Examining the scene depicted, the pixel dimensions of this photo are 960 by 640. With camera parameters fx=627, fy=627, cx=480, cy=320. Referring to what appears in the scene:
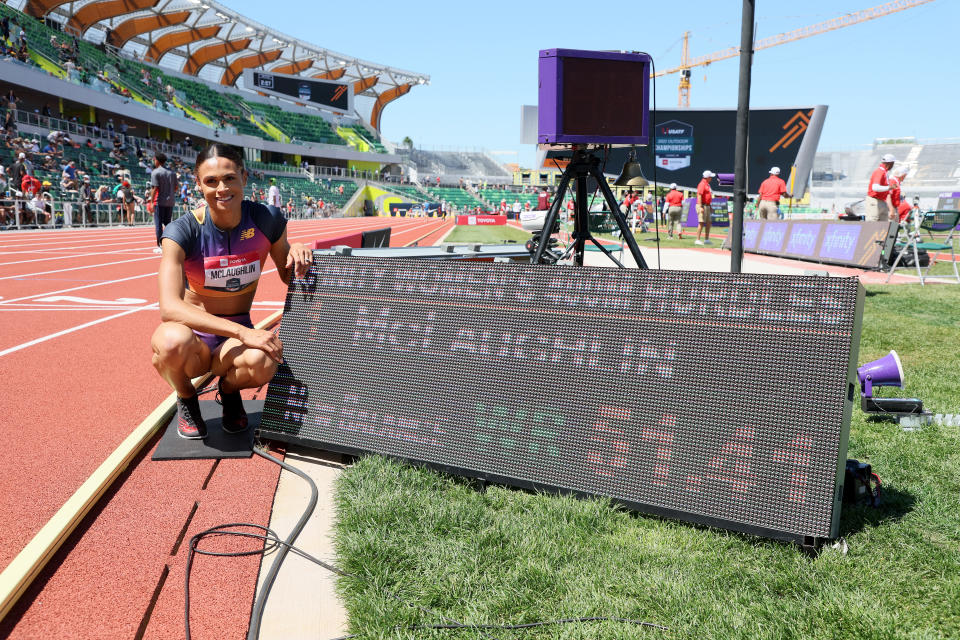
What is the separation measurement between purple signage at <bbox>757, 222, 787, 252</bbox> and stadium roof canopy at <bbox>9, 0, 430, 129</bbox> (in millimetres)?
44694

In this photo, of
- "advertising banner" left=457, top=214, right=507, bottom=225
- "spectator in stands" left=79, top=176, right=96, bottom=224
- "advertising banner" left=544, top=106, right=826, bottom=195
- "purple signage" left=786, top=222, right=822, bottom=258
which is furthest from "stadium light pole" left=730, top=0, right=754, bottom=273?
"advertising banner" left=457, top=214, right=507, bottom=225

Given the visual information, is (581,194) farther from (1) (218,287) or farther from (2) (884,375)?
(1) (218,287)

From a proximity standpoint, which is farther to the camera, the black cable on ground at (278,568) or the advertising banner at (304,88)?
the advertising banner at (304,88)

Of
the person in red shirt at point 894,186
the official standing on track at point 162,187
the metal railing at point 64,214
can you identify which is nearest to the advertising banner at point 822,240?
the person in red shirt at point 894,186

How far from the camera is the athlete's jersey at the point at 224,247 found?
3.27 meters

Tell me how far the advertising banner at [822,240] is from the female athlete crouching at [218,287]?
891 cm

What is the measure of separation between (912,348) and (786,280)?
4094 mm

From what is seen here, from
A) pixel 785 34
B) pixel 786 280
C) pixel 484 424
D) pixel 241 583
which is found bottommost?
pixel 241 583

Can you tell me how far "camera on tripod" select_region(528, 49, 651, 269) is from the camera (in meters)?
5.11

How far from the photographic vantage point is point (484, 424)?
2.82m

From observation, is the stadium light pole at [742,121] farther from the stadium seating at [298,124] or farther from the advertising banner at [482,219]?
the stadium seating at [298,124]

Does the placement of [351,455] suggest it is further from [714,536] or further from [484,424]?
[714,536]

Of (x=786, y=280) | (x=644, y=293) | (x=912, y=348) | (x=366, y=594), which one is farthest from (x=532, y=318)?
(x=912, y=348)

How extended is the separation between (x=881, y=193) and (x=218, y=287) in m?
11.7
